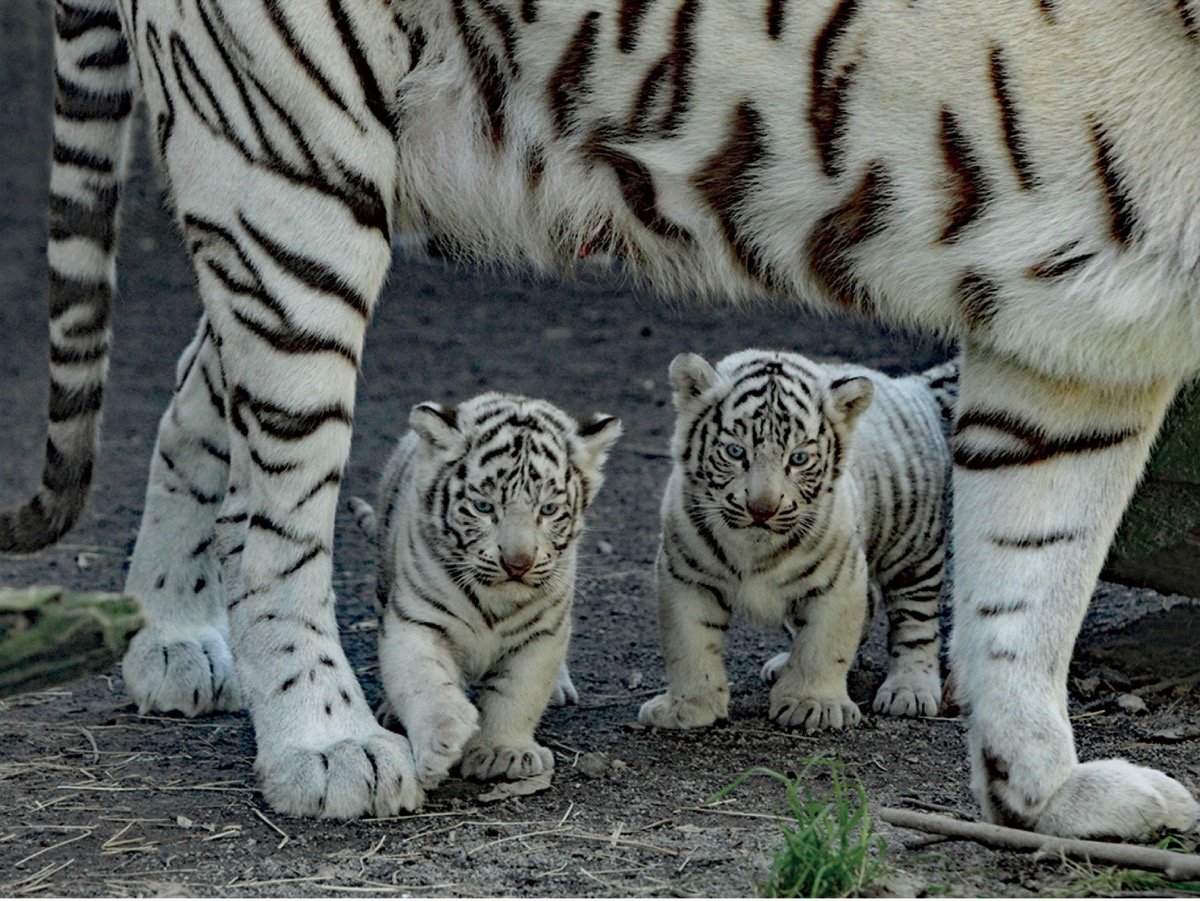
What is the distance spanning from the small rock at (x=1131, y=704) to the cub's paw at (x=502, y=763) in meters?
1.58

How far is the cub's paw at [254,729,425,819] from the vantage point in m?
3.52

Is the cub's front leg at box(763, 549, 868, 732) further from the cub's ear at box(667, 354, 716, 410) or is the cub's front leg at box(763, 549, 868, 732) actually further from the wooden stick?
the wooden stick

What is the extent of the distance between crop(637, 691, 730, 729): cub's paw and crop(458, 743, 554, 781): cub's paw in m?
0.48

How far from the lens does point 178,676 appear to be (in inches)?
173

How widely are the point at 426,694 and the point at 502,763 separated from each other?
25 centimetres

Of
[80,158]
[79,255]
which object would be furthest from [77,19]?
[79,255]

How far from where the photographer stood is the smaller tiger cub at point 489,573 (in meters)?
3.77

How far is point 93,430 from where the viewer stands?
14.7ft

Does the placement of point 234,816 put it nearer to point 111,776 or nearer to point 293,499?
point 111,776

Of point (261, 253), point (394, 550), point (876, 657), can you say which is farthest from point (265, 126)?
point (876, 657)

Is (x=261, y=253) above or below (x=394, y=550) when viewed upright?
above

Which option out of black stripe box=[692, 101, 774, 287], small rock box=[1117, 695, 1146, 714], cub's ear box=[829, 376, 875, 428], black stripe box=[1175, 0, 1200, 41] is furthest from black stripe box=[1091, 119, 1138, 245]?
small rock box=[1117, 695, 1146, 714]

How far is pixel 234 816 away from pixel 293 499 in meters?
0.74

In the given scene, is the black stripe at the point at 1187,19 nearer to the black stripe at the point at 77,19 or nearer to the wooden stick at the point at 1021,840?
the wooden stick at the point at 1021,840
